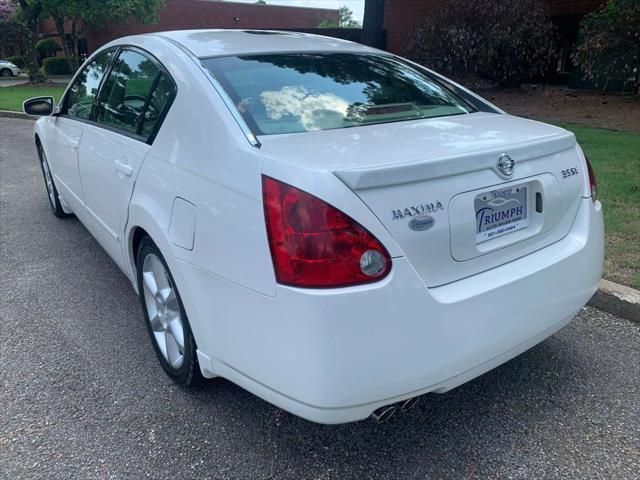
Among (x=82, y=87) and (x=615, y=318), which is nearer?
(x=615, y=318)

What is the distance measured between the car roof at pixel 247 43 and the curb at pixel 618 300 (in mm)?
2109

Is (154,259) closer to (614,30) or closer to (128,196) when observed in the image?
(128,196)

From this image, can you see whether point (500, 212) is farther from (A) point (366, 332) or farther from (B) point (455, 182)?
(A) point (366, 332)

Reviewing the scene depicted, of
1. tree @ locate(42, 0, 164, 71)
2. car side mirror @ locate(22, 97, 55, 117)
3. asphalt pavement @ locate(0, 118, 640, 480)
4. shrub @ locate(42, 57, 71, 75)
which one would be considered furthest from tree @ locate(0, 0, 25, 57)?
asphalt pavement @ locate(0, 118, 640, 480)

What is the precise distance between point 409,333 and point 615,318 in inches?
84.4

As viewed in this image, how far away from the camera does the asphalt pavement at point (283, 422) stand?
233cm

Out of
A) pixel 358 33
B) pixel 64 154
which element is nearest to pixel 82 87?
pixel 64 154

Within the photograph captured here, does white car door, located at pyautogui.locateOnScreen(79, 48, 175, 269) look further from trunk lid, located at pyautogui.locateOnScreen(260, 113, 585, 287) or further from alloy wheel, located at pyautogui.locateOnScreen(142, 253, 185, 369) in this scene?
trunk lid, located at pyautogui.locateOnScreen(260, 113, 585, 287)

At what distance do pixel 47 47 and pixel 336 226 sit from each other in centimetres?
4466

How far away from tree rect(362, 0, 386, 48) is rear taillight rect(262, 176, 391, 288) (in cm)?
1015

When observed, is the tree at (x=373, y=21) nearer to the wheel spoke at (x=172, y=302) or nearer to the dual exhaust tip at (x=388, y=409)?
the wheel spoke at (x=172, y=302)

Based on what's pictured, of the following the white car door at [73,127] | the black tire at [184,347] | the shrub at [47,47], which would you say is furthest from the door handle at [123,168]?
the shrub at [47,47]

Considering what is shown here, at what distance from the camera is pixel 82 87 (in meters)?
4.36

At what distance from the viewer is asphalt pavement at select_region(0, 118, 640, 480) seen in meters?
2.33
